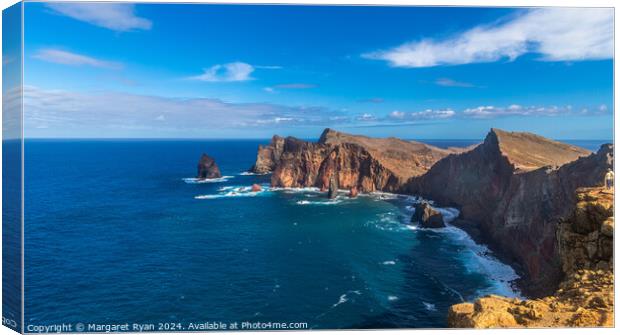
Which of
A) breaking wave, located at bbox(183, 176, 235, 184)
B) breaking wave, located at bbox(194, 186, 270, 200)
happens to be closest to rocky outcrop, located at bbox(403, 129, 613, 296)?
breaking wave, located at bbox(194, 186, 270, 200)

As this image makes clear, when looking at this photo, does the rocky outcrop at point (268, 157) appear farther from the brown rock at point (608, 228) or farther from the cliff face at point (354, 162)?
the brown rock at point (608, 228)

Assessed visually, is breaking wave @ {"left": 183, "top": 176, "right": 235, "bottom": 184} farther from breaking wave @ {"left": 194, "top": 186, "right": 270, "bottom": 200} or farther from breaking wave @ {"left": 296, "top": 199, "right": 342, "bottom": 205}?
breaking wave @ {"left": 296, "top": 199, "right": 342, "bottom": 205}

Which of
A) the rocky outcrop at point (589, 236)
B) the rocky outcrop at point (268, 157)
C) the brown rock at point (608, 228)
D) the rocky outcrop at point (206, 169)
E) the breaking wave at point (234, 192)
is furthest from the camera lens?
the rocky outcrop at point (268, 157)

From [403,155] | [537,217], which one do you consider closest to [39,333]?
[537,217]

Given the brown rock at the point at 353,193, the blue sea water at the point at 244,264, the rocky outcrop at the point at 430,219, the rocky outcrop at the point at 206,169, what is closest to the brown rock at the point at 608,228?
the blue sea water at the point at 244,264

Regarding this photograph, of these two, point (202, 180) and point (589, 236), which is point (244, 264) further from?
point (202, 180)

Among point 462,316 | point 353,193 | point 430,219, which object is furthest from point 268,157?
point 462,316
